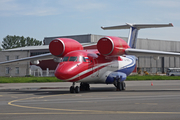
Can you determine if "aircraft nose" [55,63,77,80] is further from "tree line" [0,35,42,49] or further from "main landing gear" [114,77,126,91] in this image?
"tree line" [0,35,42,49]

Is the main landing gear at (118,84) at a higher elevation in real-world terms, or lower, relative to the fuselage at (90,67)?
lower

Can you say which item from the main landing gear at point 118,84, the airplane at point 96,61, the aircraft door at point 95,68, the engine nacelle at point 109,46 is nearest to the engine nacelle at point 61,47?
the airplane at point 96,61

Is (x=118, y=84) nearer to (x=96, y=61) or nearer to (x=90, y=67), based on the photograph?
(x=96, y=61)

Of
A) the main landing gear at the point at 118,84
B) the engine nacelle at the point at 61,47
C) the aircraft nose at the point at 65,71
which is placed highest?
the engine nacelle at the point at 61,47

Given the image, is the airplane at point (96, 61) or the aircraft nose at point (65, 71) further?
the airplane at point (96, 61)

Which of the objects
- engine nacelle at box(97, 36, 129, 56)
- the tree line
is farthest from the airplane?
the tree line

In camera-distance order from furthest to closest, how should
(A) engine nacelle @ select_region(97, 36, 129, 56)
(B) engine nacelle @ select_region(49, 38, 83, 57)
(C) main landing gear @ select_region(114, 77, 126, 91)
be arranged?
(C) main landing gear @ select_region(114, 77, 126, 91) < (B) engine nacelle @ select_region(49, 38, 83, 57) < (A) engine nacelle @ select_region(97, 36, 129, 56)

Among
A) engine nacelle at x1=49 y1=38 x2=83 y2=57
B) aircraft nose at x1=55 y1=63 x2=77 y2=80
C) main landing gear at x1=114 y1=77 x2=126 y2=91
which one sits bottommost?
main landing gear at x1=114 y1=77 x2=126 y2=91

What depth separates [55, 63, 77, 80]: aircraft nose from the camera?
19438 mm

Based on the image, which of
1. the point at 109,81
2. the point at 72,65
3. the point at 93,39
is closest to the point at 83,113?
the point at 72,65

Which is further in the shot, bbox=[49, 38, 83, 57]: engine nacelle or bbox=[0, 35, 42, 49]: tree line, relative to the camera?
bbox=[0, 35, 42, 49]: tree line

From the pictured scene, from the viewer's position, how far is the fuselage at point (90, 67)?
20031mm

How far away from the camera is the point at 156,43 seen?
82750mm

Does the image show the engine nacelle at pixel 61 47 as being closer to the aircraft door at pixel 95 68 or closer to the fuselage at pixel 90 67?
the fuselage at pixel 90 67
